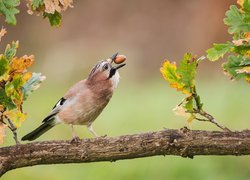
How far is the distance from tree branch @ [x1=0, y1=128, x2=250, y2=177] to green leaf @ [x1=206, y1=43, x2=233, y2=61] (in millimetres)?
331

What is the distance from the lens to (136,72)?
12.2 metres

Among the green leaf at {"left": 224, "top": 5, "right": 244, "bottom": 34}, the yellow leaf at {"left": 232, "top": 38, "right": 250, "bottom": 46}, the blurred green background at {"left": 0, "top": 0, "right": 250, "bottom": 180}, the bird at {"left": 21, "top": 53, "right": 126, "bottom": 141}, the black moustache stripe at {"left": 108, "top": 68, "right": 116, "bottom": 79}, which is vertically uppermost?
the blurred green background at {"left": 0, "top": 0, "right": 250, "bottom": 180}

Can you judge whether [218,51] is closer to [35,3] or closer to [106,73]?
[35,3]

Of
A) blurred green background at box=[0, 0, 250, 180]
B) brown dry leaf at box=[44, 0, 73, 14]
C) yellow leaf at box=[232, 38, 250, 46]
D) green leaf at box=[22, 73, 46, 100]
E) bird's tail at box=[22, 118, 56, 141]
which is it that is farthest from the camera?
blurred green background at box=[0, 0, 250, 180]

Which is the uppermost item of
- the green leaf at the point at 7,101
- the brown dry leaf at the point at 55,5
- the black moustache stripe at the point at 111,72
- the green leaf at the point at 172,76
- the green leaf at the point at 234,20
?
the black moustache stripe at the point at 111,72

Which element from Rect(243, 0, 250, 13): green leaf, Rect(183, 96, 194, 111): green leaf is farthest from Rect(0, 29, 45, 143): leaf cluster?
Rect(243, 0, 250, 13): green leaf

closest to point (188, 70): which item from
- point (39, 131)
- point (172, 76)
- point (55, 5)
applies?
point (172, 76)

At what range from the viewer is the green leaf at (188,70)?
3604 mm

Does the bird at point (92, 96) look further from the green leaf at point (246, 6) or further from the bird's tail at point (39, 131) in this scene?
the green leaf at point (246, 6)

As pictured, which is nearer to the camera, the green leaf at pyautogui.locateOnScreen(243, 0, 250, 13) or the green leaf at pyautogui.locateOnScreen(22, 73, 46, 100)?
the green leaf at pyautogui.locateOnScreen(243, 0, 250, 13)

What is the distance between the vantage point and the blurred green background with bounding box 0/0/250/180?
7250 mm

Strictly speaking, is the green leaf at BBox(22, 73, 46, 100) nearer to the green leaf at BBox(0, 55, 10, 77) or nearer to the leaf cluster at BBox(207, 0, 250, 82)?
the green leaf at BBox(0, 55, 10, 77)

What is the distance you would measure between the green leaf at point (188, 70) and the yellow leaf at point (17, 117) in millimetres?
693

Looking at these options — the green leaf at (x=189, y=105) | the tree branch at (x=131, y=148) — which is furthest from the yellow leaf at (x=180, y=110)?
the tree branch at (x=131, y=148)
